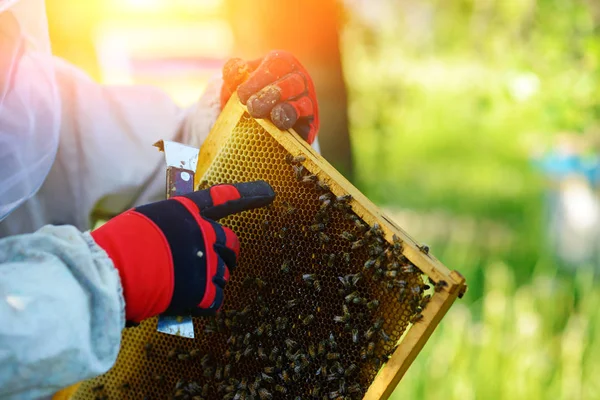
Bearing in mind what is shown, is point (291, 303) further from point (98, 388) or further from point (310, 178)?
point (98, 388)

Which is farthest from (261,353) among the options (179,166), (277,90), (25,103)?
(25,103)

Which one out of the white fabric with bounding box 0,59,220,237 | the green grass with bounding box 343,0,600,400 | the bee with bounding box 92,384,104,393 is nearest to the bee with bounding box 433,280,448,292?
the white fabric with bounding box 0,59,220,237

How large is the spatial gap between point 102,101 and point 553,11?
5.92 m

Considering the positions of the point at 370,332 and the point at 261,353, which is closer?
the point at 370,332

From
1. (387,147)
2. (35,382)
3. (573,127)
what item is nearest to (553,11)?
(573,127)

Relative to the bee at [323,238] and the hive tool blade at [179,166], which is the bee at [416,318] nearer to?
the bee at [323,238]

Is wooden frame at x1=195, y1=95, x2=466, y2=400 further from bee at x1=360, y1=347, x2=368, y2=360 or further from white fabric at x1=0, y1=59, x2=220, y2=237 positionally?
white fabric at x1=0, y1=59, x2=220, y2=237

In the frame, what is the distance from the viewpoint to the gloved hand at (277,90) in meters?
2.16

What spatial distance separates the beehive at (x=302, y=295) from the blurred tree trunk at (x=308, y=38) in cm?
255

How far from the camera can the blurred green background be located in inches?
170

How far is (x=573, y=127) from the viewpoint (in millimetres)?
5520

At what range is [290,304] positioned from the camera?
6.89ft

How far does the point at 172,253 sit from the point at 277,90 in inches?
31.0

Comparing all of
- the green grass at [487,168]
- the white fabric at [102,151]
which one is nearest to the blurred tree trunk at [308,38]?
the green grass at [487,168]
